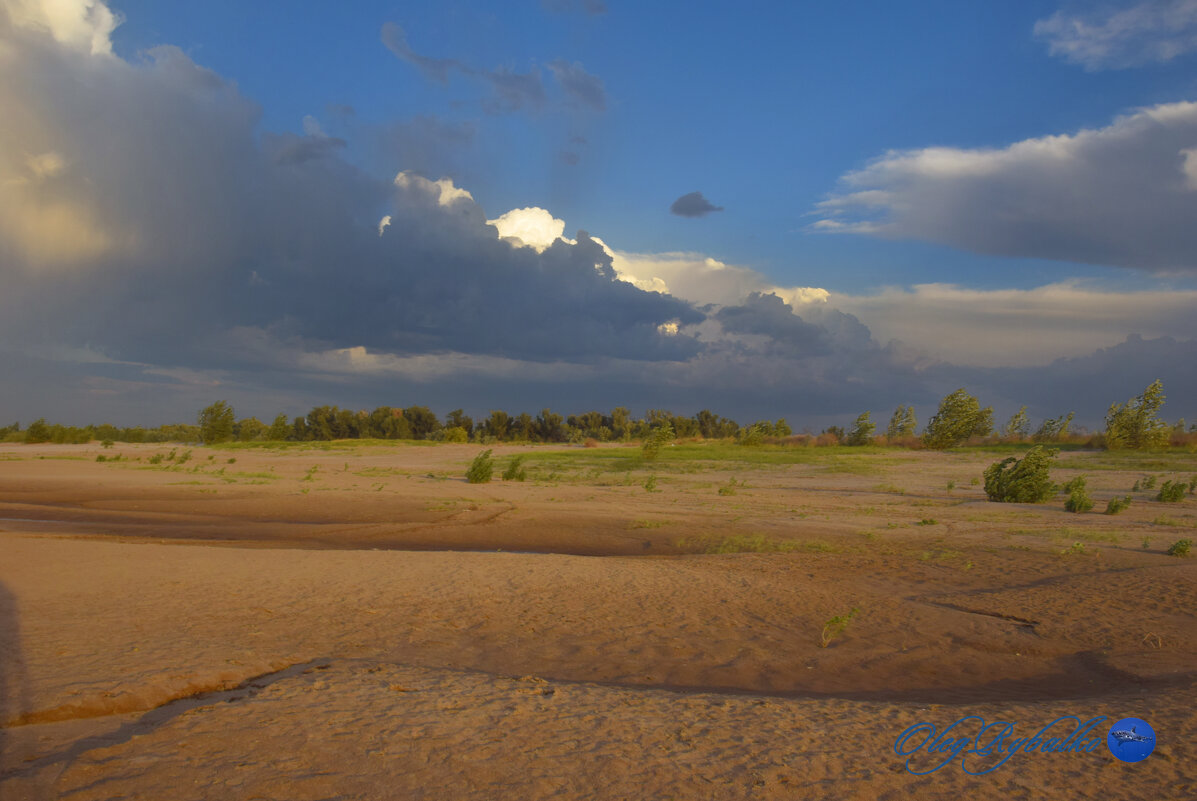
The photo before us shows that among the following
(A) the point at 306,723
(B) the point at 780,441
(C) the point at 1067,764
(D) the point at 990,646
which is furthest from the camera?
(B) the point at 780,441

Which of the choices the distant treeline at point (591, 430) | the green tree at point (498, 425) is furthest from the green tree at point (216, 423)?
the green tree at point (498, 425)

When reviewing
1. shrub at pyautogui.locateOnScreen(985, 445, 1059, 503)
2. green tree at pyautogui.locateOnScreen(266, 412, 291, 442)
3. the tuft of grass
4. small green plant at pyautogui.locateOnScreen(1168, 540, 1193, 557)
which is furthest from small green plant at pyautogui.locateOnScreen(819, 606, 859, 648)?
green tree at pyautogui.locateOnScreen(266, 412, 291, 442)

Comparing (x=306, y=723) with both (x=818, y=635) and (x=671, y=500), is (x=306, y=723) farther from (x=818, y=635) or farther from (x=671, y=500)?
(x=671, y=500)

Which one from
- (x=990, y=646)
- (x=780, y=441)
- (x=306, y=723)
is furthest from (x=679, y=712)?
(x=780, y=441)

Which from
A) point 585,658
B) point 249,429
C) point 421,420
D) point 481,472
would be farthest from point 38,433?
point 585,658

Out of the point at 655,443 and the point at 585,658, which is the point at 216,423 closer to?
the point at 655,443

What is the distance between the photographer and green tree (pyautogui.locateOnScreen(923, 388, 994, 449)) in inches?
2254

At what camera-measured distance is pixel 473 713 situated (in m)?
5.19

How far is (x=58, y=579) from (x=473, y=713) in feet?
26.2

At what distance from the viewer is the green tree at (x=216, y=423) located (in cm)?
6419

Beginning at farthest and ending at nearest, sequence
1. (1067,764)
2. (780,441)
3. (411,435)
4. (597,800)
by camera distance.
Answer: (411,435) → (780,441) → (1067,764) → (597,800)

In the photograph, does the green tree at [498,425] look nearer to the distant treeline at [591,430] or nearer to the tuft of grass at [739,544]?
the distant treeline at [591,430]

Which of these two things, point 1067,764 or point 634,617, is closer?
point 1067,764

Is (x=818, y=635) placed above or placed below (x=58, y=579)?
below
